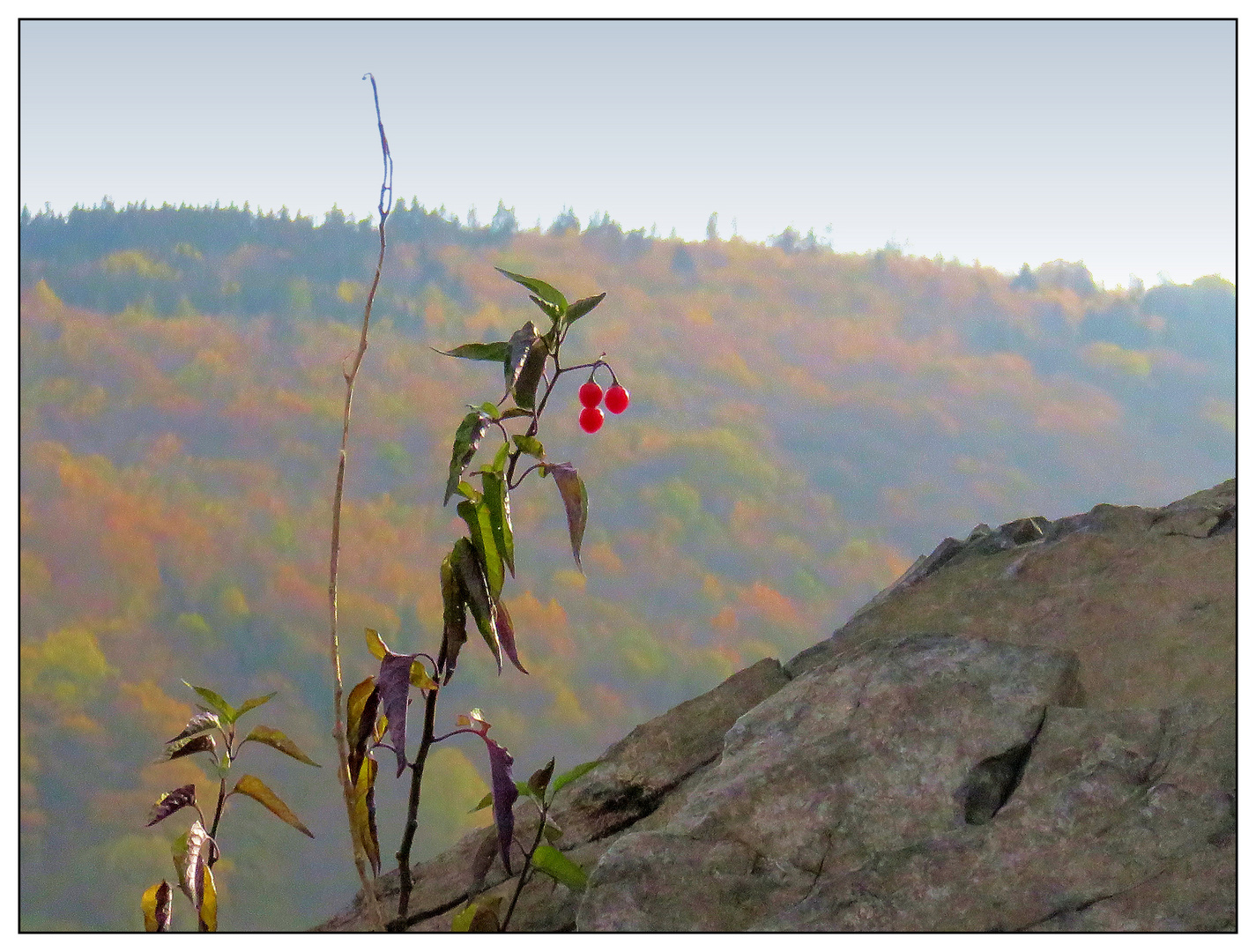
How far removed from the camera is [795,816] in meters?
1.42

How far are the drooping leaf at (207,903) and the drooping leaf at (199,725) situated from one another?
0.19m

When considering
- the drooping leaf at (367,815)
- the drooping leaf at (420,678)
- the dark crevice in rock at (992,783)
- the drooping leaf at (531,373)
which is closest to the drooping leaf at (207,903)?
the drooping leaf at (367,815)

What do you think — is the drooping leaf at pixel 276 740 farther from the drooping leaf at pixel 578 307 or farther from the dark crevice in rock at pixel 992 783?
the dark crevice in rock at pixel 992 783

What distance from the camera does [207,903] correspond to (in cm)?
154

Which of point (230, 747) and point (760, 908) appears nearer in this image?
Result: point (760, 908)

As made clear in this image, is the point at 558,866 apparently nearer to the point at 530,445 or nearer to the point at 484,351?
the point at 530,445

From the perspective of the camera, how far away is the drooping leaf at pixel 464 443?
140 centimetres

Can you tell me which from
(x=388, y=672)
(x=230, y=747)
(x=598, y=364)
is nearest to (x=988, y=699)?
(x=598, y=364)

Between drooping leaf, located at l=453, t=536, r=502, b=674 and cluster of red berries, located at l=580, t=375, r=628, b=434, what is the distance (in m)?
0.23

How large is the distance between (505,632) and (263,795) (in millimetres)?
437

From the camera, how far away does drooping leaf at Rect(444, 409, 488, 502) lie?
4.59ft
